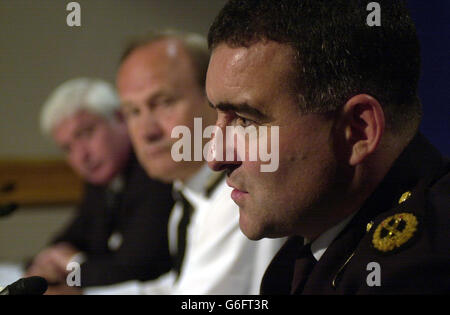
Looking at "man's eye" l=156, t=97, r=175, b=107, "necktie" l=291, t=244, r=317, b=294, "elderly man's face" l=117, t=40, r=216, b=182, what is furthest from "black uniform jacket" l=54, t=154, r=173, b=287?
"necktie" l=291, t=244, r=317, b=294

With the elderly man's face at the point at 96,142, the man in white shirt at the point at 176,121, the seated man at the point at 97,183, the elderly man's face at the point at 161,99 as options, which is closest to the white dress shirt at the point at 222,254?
the man in white shirt at the point at 176,121

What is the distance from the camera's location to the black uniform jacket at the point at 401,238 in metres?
0.65

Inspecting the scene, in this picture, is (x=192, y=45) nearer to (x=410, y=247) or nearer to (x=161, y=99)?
(x=161, y=99)

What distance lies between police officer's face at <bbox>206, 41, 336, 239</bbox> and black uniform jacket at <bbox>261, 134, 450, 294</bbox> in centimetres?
7

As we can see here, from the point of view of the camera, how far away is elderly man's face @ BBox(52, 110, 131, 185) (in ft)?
6.72

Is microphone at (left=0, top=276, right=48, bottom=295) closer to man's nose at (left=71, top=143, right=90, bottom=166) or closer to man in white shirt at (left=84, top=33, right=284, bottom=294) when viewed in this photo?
man in white shirt at (left=84, top=33, right=284, bottom=294)

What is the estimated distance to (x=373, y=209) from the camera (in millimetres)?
756

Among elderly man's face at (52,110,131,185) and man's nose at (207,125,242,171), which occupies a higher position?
man's nose at (207,125,242,171)

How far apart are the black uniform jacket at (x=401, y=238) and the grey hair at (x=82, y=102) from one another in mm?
1431

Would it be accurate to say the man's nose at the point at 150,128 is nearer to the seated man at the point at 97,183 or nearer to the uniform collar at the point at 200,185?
the uniform collar at the point at 200,185

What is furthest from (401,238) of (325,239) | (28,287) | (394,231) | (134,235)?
(134,235)

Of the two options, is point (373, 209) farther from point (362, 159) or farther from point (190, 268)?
point (190, 268)
